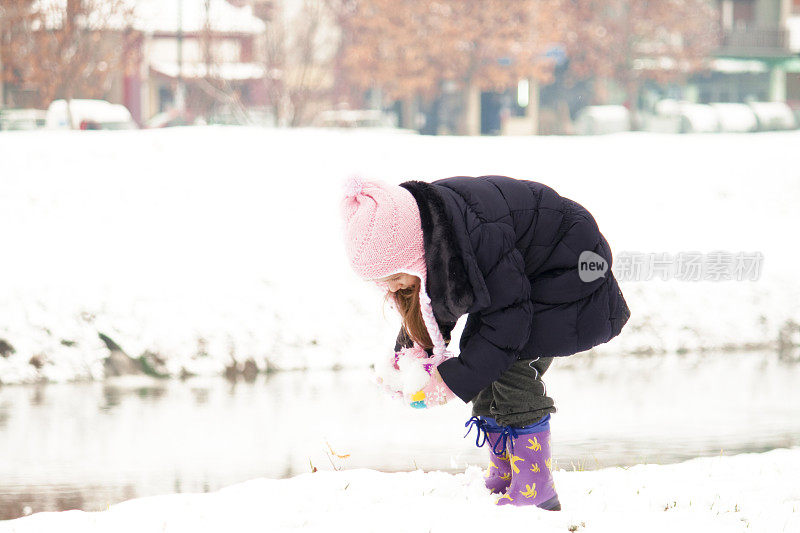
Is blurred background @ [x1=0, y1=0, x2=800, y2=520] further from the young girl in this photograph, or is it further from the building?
the building

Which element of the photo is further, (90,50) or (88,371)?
(90,50)

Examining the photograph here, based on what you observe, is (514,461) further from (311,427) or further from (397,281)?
(311,427)

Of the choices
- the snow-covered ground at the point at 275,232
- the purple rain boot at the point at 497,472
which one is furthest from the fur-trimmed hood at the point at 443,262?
the snow-covered ground at the point at 275,232

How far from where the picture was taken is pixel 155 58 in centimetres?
2834

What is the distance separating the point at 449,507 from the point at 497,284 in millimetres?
792

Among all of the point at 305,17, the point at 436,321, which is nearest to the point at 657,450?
the point at 436,321

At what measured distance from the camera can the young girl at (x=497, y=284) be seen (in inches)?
114

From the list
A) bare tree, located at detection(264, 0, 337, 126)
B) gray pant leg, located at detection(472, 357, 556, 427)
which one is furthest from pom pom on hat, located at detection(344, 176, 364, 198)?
bare tree, located at detection(264, 0, 337, 126)

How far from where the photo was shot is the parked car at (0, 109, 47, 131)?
17297 mm

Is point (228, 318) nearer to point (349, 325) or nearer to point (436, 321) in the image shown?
point (349, 325)

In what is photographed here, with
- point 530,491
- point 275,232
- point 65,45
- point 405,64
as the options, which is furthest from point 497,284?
point 405,64

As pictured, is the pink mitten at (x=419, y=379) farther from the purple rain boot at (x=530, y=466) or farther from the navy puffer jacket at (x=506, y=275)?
the purple rain boot at (x=530, y=466)

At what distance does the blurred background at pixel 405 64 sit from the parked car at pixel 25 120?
4 cm

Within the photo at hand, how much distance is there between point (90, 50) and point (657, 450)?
1406 centimetres
